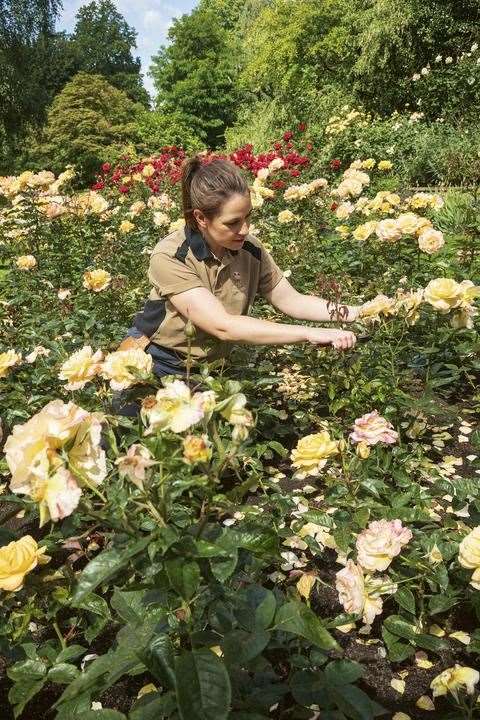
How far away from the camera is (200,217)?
1954mm

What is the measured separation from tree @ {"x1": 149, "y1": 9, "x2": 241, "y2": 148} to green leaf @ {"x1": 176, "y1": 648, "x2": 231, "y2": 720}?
2273 centimetres

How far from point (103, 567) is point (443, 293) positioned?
138cm

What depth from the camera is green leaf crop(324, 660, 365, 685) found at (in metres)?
1.05

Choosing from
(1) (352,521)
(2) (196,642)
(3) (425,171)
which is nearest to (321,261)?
(1) (352,521)

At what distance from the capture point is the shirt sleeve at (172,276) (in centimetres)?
196

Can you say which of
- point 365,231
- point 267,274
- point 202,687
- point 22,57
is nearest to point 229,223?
point 267,274

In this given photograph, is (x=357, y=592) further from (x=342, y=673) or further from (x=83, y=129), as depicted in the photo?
(x=83, y=129)

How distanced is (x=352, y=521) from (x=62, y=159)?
18.2 m

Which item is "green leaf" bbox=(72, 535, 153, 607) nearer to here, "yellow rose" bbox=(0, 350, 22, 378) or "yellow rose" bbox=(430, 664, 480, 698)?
"yellow rose" bbox=(430, 664, 480, 698)

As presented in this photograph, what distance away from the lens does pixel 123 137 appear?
1850cm

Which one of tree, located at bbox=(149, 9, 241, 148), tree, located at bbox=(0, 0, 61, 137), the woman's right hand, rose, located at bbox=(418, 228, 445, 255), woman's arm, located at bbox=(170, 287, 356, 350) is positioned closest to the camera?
the woman's right hand

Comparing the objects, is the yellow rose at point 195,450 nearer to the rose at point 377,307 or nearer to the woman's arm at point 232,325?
the woman's arm at point 232,325

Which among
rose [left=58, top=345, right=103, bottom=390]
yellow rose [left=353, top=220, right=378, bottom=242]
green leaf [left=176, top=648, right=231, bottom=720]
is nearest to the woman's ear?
rose [left=58, top=345, right=103, bottom=390]

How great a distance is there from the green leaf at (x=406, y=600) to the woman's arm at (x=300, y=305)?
955mm
